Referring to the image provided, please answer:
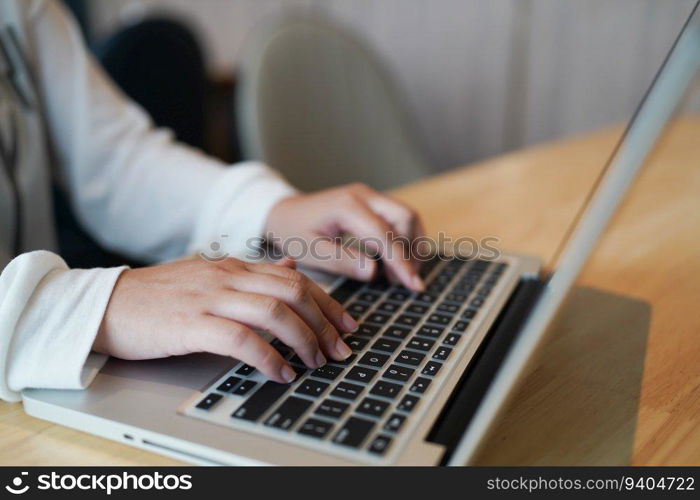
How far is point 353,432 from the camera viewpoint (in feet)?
1.11

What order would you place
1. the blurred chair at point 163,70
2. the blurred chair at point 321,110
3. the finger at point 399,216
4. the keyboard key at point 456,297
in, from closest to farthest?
the keyboard key at point 456,297
the finger at point 399,216
the blurred chair at point 321,110
the blurred chair at point 163,70

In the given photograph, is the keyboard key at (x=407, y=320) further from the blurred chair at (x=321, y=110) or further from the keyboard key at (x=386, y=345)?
the blurred chair at (x=321, y=110)

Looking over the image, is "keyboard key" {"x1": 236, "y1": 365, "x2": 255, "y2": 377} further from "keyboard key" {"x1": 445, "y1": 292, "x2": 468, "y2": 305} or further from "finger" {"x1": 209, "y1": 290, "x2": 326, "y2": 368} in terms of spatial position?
"keyboard key" {"x1": 445, "y1": 292, "x2": 468, "y2": 305}

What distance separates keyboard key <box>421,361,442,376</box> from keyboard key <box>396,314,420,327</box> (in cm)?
7

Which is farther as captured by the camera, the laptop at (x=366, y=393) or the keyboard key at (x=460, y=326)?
the keyboard key at (x=460, y=326)

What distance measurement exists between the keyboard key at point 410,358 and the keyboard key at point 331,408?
0.21ft

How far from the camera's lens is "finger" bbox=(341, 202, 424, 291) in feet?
1.83

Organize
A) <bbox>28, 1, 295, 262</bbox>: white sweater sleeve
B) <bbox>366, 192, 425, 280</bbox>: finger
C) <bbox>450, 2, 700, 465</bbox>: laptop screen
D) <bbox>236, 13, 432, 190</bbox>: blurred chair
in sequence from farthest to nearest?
<bbox>236, 13, 432, 190</bbox>: blurred chair, <bbox>28, 1, 295, 262</bbox>: white sweater sleeve, <bbox>366, 192, 425, 280</bbox>: finger, <bbox>450, 2, 700, 465</bbox>: laptop screen

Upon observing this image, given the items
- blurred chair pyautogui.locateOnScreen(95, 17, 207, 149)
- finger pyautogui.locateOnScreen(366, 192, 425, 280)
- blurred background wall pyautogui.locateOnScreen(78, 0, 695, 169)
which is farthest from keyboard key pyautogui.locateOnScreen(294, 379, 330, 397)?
blurred background wall pyautogui.locateOnScreen(78, 0, 695, 169)

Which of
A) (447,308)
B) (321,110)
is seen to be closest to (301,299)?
(447,308)

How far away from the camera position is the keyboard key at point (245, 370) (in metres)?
0.40

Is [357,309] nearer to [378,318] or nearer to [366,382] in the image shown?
[378,318]

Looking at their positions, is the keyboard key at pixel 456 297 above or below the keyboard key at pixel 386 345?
below

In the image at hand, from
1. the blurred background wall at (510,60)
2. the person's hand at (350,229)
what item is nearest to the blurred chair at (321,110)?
the person's hand at (350,229)
